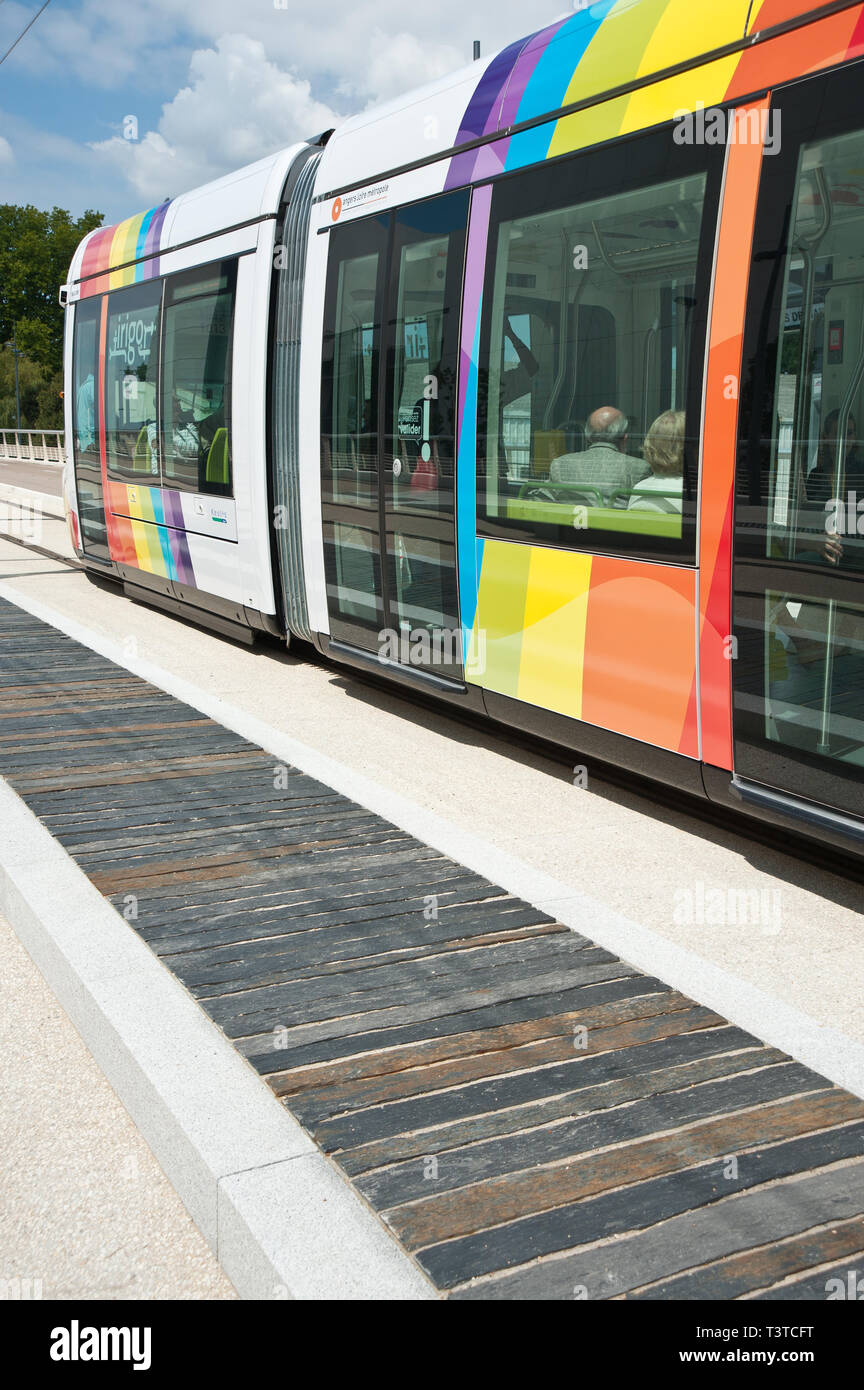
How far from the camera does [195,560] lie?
9.74 m

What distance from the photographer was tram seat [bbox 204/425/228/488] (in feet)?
29.2

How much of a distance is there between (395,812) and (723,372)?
2206 millimetres

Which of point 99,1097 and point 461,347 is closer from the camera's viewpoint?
point 99,1097

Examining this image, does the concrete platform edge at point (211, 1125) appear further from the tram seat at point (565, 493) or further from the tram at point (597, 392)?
the tram seat at point (565, 493)

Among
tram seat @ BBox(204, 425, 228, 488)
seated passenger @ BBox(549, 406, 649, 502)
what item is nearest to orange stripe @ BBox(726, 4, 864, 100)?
seated passenger @ BBox(549, 406, 649, 502)

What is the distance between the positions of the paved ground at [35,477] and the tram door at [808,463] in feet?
83.3

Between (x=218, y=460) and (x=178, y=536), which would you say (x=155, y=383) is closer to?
(x=178, y=536)

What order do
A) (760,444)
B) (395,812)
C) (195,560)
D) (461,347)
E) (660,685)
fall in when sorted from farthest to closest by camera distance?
(195,560) → (461,347) → (395,812) → (660,685) → (760,444)

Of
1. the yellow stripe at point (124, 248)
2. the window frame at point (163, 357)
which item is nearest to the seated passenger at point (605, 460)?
the window frame at point (163, 357)

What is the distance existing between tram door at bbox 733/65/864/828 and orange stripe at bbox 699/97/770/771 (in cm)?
6

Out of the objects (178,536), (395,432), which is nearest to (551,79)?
(395,432)
